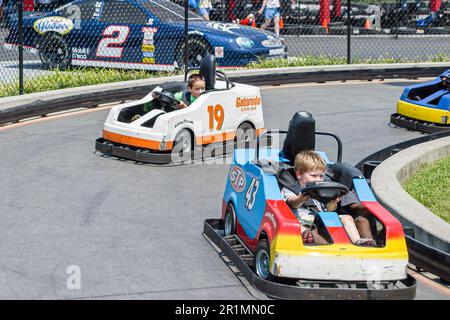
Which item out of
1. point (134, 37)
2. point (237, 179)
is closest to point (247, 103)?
point (237, 179)

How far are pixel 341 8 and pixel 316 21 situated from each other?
303 cm

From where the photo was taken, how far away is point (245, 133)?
11734 millimetres

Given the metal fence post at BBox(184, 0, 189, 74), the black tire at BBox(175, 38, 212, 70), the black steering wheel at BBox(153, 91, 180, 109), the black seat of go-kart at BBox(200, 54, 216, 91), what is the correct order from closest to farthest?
the black steering wheel at BBox(153, 91, 180, 109) → the black seat of go-kart at BBox(200, 54, 216, 91) → the metal fence post at BBox(184, 0, 189, 74) → the black tire at BBox(175, 38, 212, 70)

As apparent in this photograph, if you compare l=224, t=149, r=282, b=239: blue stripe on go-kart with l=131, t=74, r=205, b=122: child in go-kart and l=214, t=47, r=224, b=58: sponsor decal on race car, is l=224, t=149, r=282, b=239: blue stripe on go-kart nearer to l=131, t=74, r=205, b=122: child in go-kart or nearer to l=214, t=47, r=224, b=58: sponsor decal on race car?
l=131, t=74, r=205, b=122: child in go-kart

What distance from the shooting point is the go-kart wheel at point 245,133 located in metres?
11.6

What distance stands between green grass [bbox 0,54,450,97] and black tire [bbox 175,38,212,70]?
1.10 ft

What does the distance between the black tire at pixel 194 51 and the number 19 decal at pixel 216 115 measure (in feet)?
19.5

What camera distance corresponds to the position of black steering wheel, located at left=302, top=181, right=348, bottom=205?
6.48 m

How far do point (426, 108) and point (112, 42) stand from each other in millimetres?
6738

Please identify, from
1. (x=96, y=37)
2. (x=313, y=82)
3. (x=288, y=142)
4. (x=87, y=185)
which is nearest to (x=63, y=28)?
(x=96, y=37)

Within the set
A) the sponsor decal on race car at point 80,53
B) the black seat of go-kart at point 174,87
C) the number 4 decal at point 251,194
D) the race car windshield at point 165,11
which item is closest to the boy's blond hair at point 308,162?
the number 4 decal at point 251,194

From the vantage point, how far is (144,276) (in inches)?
266

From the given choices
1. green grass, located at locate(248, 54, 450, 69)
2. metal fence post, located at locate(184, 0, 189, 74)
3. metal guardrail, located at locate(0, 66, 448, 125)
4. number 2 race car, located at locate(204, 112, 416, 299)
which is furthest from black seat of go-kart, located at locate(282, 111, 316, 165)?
green grass, located at locate(248, 54, 450, 69)
